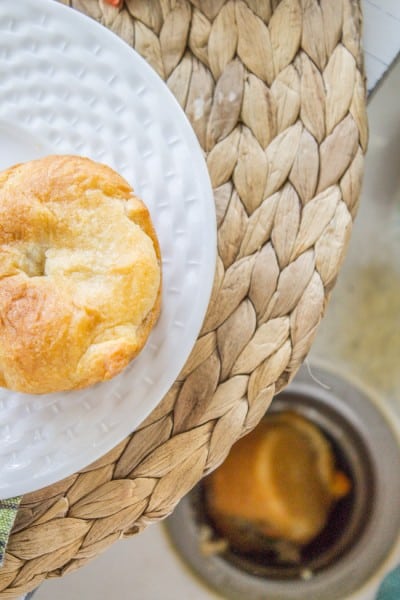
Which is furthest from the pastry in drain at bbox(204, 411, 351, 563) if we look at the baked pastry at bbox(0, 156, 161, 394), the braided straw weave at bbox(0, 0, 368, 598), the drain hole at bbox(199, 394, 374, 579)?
the baked pastry at bbox(0, 156, 161, 394)

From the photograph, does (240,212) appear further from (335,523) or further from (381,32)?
(335,523)

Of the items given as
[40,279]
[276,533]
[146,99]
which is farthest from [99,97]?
[276,533]

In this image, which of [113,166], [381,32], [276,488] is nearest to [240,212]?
[113,166]

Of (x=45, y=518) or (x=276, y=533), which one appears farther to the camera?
(x=276, y=533)

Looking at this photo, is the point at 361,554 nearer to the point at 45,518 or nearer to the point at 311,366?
the point at 311,366

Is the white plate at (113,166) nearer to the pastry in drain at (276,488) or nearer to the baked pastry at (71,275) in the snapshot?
the baked pastry at (71,275)

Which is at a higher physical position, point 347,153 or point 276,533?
point 347,153
